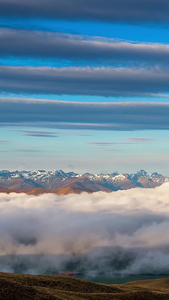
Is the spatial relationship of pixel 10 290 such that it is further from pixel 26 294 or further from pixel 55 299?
pixel 55 299

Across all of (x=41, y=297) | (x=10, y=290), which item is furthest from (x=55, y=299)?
(x=10, y=290)

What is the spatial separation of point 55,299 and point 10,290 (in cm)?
1980

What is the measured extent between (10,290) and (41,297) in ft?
44.4

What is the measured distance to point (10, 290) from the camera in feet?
629

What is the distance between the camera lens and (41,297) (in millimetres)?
195500

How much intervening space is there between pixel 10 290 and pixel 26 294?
6.75m

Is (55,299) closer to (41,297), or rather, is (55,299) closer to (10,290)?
(41,297)

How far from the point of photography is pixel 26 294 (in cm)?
19238

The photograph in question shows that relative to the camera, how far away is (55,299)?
648 feet

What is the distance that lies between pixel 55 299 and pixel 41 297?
627 centimetres

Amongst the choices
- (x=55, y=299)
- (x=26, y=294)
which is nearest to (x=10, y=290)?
(x=26, y=294)
